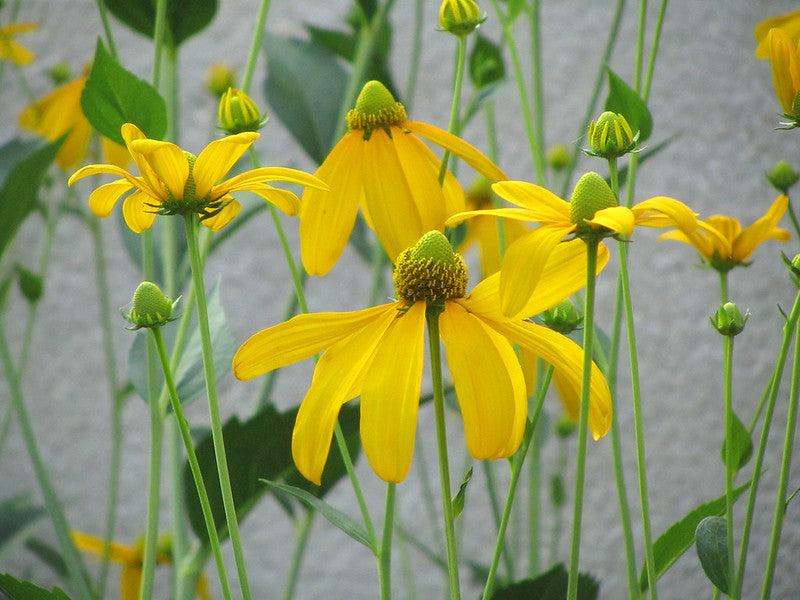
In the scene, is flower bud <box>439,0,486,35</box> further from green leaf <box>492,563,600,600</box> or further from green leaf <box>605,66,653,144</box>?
green leaf <box>492,563,600,600</box>

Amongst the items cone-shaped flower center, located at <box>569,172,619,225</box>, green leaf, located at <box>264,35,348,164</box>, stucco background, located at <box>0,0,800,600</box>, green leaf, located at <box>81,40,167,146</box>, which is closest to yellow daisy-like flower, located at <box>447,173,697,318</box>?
cone-shaped flower center, located at <box>569,172,619,225</box>

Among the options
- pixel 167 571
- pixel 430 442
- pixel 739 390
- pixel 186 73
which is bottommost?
pixel 167 571

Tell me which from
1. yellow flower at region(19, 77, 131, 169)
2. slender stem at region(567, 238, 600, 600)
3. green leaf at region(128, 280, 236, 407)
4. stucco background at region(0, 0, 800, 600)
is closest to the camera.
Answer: slender stem at region(567, 238, 600, 600)

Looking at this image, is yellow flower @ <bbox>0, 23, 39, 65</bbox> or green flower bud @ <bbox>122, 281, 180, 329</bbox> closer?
green flower bud @ <bbox>122, 281, 180, 329</bbox>

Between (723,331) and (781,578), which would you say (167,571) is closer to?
(781,578)

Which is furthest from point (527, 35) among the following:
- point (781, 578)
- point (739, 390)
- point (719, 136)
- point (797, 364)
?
point (797, 364)

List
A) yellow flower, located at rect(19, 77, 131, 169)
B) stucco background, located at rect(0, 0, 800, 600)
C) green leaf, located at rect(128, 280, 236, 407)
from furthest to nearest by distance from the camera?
stucco background, located at rect(0, 0, 800, 600)
yellow flower, located at rect(19, 77, 131, 169)
green leaf, located at rect(128, 280, 236, 407)

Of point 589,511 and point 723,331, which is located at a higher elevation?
point 723,331
